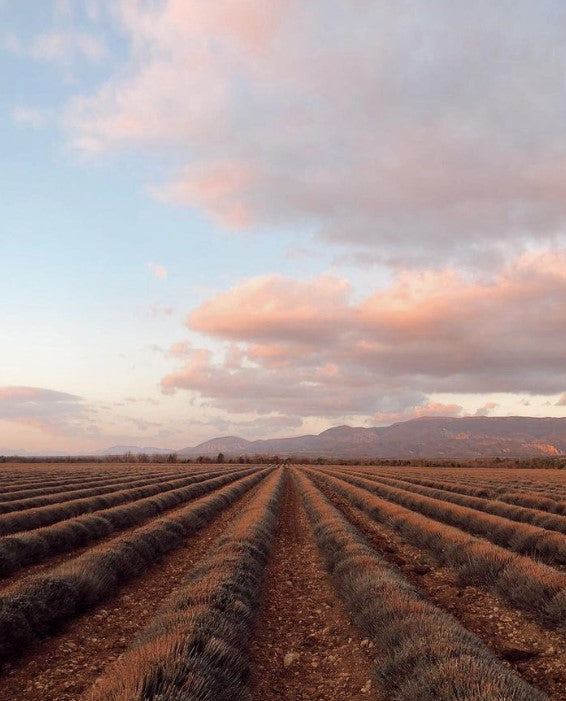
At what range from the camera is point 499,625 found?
24.8 feet

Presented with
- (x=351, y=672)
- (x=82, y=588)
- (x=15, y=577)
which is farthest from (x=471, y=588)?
(x=15, y=577)

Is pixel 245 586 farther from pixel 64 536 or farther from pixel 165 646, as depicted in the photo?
pixel 64 536

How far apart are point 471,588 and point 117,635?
22.7 ft

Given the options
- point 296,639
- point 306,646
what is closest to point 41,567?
point 296,639

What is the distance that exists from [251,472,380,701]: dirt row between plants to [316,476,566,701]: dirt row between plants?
6.28 ft

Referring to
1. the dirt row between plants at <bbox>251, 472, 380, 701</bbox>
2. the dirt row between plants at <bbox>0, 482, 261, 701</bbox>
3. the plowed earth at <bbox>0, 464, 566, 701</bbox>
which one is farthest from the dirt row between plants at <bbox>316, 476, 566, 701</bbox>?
the dirt row between plants at <bbox>0, 482, 261, 701</bbox>

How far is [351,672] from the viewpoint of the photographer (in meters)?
6.16

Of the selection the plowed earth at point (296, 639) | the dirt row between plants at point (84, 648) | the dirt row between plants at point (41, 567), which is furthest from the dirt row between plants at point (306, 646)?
the dirt row between plants at point (41, 567)

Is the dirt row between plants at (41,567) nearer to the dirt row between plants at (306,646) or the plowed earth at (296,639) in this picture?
the plowed earth at (296,639)

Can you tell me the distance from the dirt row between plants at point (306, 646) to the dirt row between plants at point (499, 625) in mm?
1914

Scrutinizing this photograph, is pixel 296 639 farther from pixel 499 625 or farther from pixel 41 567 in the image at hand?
pixel 41 567

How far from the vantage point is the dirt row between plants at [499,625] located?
5.95m

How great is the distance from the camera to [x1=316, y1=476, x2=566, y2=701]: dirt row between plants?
5.95 m

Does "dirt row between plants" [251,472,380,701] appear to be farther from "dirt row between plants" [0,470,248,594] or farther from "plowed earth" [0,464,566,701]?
"dirt row between plants" [0,470,248,594]
